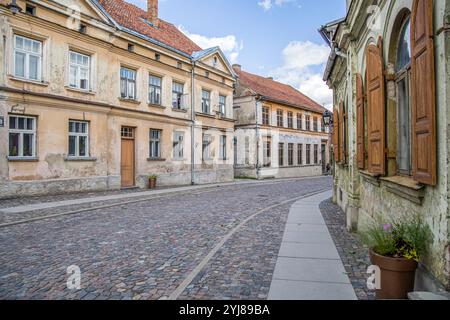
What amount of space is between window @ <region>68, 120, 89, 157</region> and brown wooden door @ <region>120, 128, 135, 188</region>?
2.44 meters

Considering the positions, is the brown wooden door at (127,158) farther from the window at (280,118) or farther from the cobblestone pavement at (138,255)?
the window at (280,118)

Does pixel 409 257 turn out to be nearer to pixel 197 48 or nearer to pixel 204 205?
pixel 204 205

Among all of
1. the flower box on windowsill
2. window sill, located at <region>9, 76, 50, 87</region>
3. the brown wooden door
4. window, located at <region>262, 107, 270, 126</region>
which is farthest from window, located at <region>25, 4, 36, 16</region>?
window, located at <region>262, 107, 270, 126</region>

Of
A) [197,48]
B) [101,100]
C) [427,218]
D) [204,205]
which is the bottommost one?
[204,205]

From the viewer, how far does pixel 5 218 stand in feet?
29.7

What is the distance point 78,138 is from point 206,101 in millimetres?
11343

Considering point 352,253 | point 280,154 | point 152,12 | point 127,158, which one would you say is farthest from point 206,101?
point 352,253

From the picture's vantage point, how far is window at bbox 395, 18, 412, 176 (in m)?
4.78

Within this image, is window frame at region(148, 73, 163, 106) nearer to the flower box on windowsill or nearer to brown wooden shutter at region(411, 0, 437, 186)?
the flower box on windowsill

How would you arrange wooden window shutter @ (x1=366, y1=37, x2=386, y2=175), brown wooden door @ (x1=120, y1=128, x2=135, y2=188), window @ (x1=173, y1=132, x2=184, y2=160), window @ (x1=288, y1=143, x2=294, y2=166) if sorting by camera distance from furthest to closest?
window @ (x1=288, y1=143, x2=294, y2=166) < window @ (x1=173, y1=132, x2=184, y2=160) < brown wooden door @ (x1=120, y1=128, x2=135, y2=188) < wooden window shutter @ (x1=366, y1=37, x2=386, y2=175)

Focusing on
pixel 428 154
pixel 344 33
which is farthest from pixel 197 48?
pixel 428 154

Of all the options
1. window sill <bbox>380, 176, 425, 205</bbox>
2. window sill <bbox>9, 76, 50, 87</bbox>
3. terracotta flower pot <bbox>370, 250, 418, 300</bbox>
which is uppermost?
window sill <bbox>9, 76, 50, 87</bbox>

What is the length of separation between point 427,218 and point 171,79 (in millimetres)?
19441

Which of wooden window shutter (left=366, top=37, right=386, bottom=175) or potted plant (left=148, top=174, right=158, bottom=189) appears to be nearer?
wooden window shutter (left=366, top=37, right=386, bottom=175)
